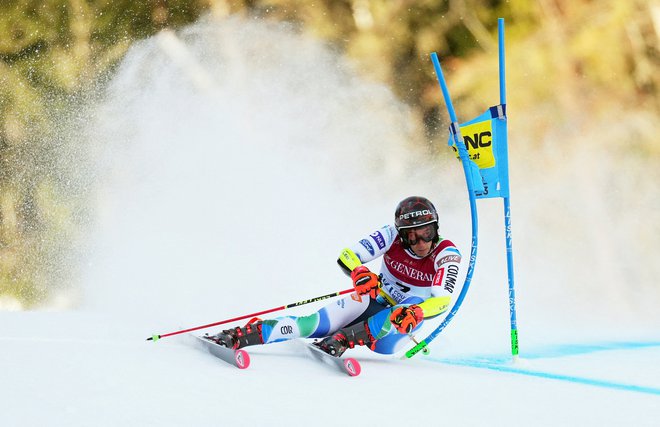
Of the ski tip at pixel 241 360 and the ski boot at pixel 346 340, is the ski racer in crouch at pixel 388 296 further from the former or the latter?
the ski tip at pixel 241 360

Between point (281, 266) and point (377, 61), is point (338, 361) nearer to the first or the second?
point (281, 266)

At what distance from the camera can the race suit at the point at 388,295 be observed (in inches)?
149

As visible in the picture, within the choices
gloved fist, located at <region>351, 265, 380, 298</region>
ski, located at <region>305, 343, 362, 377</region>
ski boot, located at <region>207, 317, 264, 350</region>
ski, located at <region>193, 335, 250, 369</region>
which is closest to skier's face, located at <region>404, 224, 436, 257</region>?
gloved fist, located at <region>351, 265, 380, 298</region>

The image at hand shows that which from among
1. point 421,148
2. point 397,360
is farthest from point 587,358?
point 421,148

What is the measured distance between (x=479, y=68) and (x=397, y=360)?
31.8ft

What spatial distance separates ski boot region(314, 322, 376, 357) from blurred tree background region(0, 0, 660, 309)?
883 cm

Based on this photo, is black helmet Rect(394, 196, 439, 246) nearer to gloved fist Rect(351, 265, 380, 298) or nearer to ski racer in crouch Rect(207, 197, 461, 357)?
ski racer in crouch Rect(207, 197, 461, 357)

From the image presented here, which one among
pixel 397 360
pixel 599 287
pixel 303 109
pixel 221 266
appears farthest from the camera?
pixel 303 109

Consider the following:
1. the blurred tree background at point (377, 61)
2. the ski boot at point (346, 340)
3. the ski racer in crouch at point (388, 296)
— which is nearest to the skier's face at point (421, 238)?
the ski racer in crouch at point (388, 296)

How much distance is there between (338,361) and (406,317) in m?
0.42

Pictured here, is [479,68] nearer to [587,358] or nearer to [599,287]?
[599,287]

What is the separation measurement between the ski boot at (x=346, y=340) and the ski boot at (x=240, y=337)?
31cm

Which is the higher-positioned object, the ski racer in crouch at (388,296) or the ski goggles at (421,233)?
the ski goggles at (421,233)

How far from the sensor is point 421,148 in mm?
12227
